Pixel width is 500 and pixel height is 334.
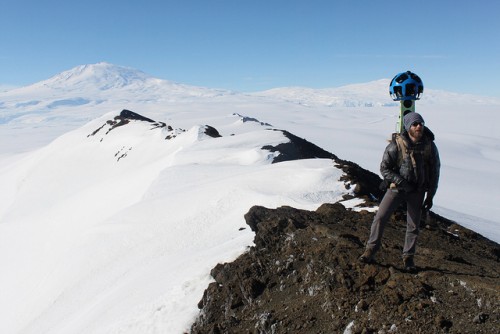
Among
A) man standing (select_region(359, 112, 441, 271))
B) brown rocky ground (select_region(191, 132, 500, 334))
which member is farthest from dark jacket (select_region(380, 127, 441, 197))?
brown rocky ground (select_region(191, 132, 500, 334))

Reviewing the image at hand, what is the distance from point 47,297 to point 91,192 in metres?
15.8

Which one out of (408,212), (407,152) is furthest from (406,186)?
(408,212)

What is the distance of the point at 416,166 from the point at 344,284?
7.14ft

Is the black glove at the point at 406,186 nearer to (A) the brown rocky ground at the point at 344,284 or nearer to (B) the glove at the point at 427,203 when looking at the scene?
(B) the glove at the point at 427,203

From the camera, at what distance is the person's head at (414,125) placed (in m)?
5.46

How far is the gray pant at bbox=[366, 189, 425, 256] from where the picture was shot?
19.5ft

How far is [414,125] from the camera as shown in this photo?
5.50 m

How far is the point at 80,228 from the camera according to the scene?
63.3 feet

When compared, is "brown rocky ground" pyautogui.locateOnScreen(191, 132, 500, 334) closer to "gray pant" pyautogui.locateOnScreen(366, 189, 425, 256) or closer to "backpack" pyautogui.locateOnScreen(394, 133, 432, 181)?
"gray pant" pyautogui.locateOnScreen(366, 189, 425, 256)

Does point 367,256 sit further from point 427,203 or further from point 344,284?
point 427,203

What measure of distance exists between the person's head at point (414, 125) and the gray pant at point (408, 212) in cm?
90

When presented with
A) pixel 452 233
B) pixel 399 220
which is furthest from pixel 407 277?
pixel 452 233

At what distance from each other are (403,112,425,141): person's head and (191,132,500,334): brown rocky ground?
7.23 ft

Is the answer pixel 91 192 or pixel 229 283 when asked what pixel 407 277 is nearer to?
pixel 229 283
